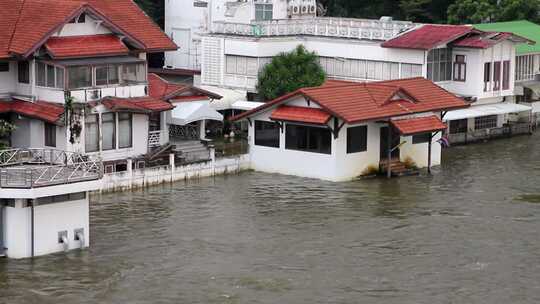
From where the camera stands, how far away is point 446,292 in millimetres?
36094

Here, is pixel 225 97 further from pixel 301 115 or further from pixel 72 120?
pixel 72 120

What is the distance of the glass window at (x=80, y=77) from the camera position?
165 feet

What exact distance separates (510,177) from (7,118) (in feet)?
62.4

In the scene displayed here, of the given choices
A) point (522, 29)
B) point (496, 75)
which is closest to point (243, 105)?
point (496, 75)

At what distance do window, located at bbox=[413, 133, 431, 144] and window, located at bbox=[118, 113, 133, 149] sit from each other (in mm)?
10993

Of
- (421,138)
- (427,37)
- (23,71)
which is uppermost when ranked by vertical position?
(427,37)

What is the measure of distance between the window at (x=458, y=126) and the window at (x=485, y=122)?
0.79 m

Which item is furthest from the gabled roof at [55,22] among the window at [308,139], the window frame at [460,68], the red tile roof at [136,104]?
the window frame at [460,68]

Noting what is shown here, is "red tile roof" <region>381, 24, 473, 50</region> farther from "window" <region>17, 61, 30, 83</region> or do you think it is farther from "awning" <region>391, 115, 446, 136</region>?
Answer: "window" <region>17, 61, 30, 83</region>

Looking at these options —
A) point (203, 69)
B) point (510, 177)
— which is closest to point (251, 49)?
point (203, 69)

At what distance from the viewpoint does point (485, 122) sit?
63531 mm

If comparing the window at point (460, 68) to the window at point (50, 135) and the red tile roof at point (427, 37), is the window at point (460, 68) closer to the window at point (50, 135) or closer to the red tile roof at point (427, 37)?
the red tile roof at point (427, 37)

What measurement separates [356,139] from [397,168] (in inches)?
81.6

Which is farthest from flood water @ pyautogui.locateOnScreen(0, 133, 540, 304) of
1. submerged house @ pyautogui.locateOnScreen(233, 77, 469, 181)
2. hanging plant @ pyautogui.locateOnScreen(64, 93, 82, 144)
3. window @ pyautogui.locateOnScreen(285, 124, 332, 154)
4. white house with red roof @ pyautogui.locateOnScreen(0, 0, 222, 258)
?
white house with red roof @ pyautogui.locateOnScreen(0, 0, 222, 258)
